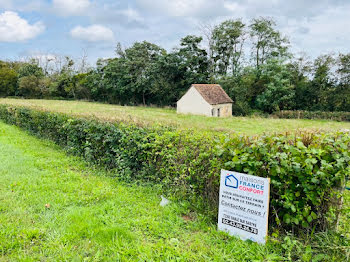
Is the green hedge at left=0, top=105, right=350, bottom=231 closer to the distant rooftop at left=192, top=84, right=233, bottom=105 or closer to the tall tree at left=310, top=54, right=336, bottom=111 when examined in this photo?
the distant rooftop at left=192, top=84, right=233, bottom=105

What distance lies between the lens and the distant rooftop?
93.4 ft

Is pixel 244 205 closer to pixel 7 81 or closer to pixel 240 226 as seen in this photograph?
pixel 240 226

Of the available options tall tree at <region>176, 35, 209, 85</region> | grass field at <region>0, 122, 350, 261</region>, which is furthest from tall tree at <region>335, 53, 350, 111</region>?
grass field at <region>0, 122, 350, 261</region>

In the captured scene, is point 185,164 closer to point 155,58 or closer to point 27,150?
point 27,150

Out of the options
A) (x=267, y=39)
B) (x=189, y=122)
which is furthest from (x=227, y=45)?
(x=189, y=122)

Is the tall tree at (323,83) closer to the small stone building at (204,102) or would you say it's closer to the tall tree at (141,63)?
the small stone building at (204,102)

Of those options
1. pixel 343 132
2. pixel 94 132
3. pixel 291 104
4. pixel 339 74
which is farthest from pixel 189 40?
pixel 343 132

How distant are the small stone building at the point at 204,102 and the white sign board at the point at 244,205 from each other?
25.1 m

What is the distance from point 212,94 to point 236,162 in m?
27.2

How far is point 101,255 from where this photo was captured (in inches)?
113

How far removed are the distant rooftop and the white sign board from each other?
25265 mm

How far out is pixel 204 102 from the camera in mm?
28172

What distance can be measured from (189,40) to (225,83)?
8.38 meters

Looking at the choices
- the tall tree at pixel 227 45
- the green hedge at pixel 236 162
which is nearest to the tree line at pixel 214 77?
the tall tree at pixel 227 45
